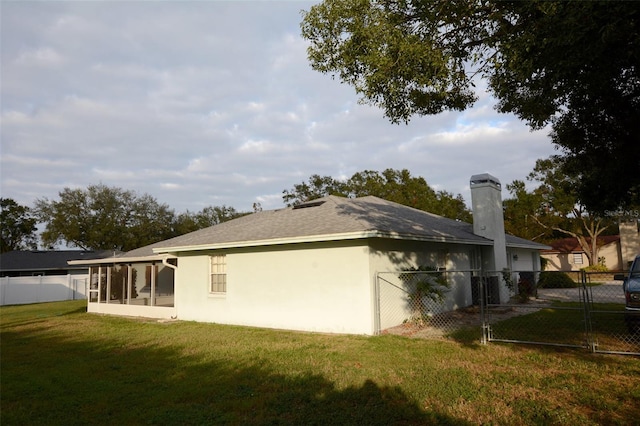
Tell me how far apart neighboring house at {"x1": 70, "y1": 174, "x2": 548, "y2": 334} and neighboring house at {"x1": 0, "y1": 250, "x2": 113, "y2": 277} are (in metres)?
18.5

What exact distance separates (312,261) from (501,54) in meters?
7.23

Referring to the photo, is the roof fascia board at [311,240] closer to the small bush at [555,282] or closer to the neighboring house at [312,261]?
the neighboring house at [312,261]

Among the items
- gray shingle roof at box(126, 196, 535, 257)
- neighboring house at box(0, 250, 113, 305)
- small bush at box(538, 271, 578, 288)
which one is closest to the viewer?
gray shingle roof at box(126, 196, 535, 257)

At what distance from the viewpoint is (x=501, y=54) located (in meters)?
6.67

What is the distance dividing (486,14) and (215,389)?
7417 millimetres

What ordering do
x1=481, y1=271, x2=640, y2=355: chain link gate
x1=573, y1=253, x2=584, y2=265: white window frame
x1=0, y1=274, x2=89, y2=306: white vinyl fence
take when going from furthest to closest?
x1=573, y1=253, x2=584, y2=265: white window frame
x1=0, y1=274, x2=89, y2=306: white vinyl fence
x1=481, y1=271, x2=640, y2=355: chain link gate

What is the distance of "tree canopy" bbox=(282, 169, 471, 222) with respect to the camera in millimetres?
36750

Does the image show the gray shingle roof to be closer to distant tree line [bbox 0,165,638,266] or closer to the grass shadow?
the grass shadow

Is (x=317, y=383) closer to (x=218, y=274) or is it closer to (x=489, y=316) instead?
(x=489, y=316)

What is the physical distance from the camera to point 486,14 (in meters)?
6.85

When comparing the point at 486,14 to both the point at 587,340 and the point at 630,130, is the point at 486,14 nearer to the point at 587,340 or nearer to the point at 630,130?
the point at 630,130

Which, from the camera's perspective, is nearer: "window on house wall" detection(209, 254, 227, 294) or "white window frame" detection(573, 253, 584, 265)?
"window on house wall" detection(209, 254, 227, 294)

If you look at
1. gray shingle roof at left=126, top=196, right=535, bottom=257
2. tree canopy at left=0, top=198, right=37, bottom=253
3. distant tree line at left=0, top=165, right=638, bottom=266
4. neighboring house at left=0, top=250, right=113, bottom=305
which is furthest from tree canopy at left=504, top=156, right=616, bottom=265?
tree canopy at left=0, top=198, right=37, bottom=253

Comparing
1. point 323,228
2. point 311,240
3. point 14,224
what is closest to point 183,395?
point 311,240
